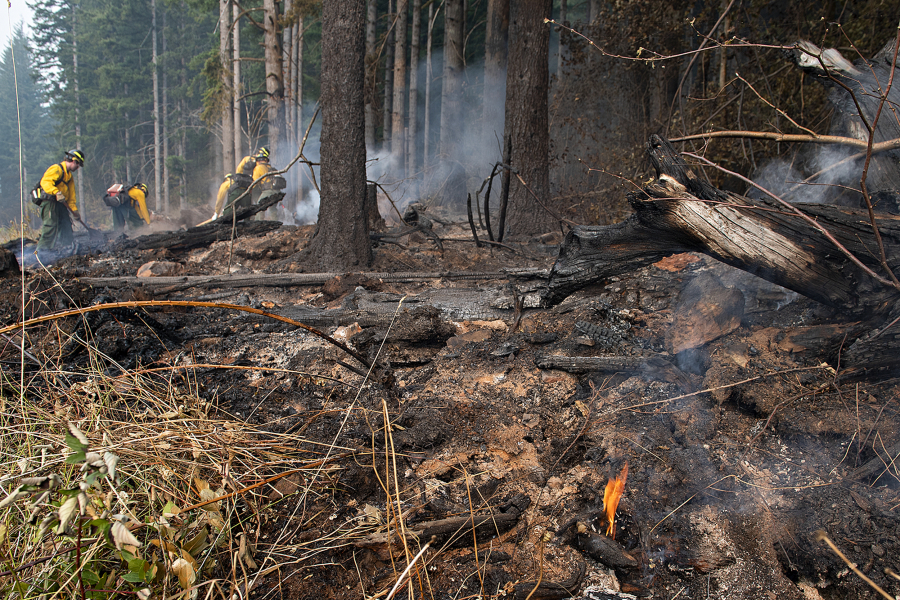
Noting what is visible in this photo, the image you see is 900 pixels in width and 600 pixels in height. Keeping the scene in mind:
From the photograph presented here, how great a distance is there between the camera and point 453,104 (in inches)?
571

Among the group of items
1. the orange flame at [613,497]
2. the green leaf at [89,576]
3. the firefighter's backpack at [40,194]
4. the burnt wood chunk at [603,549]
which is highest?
the firefighter's backpack at [40,194]

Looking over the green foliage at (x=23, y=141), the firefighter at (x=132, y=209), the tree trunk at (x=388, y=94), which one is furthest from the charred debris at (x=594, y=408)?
the green foliage at (x=23, y=141)

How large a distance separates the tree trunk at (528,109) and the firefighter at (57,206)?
7867 millimetres

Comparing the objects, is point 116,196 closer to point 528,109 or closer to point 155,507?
point 528,109

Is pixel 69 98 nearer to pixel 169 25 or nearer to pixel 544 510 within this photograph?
pixel 169 25

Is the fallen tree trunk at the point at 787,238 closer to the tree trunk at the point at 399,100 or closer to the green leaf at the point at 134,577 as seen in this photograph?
the green leaf at the point at 134,577

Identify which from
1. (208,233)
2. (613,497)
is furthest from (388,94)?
(613,497)

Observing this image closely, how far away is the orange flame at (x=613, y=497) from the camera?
2084 millimetres

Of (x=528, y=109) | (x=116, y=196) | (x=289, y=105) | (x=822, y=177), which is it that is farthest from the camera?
(x=289, y=105)

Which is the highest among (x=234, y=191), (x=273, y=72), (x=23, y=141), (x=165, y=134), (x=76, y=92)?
(x=76, y=92)

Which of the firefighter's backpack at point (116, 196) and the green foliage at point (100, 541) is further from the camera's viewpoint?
the firefighter's backpack at point (116, 196)

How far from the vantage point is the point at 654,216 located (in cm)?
304

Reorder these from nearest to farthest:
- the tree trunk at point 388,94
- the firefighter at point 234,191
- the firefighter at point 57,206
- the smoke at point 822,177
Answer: the smoke at point 822,177
the firefighter at point 57,206
the firefighter at point 234,191
the tree trunk at point 388,94

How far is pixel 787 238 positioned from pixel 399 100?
14.5 meters
